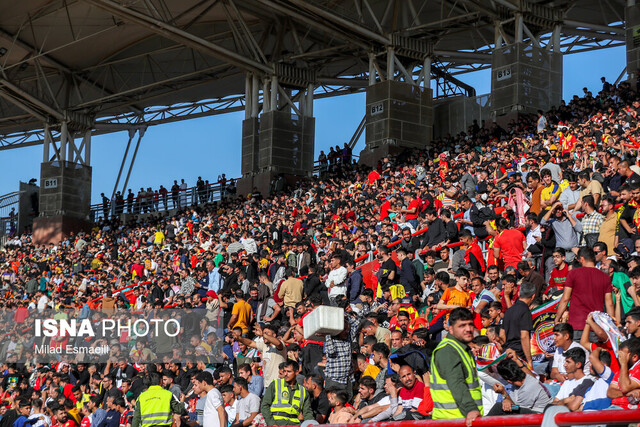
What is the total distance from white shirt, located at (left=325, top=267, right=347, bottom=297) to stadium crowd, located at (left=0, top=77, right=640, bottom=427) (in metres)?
0.04

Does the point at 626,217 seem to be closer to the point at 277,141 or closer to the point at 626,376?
the point at 626,376

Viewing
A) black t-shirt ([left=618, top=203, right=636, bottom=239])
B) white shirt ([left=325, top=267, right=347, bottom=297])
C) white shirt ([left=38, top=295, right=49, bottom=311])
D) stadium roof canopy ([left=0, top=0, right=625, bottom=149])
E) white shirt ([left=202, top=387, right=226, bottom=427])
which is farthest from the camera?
stadium roof canopy ([left=0, top=0, right=625, bottom=149])

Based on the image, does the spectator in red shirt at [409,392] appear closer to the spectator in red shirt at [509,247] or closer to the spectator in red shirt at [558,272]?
the spectator in red shirt at [558,272]

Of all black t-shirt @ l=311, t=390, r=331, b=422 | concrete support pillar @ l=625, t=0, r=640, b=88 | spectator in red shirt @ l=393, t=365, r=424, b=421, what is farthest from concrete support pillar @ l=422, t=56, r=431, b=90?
spectator in red shirt @ l=393, t=365, r=424, b=421

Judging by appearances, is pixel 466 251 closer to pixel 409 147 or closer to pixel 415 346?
pixel 415 346

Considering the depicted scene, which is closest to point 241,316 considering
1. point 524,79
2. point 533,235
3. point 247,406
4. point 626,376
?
point 247,406

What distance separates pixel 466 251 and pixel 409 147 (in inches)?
693

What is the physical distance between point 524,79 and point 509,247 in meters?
16.4

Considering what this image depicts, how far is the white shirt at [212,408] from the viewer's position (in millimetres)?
11383

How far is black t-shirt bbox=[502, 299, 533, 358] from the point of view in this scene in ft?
33.9

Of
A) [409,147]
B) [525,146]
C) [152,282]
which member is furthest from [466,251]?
[409,147]

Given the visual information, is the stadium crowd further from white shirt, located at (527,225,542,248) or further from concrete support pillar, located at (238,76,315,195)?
concrete support pillar, located at (238,76,315,195)

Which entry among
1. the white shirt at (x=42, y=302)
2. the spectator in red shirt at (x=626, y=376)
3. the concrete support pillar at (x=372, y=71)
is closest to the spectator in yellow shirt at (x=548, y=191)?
the spectator in red shirt at (x=626, y=376)

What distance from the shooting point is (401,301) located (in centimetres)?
1373
